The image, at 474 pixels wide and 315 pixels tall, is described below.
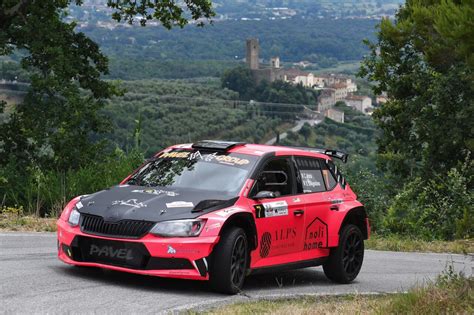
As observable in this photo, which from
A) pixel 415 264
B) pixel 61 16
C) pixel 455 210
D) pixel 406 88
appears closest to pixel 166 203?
pixel 415 264

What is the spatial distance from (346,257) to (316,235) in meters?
0.70

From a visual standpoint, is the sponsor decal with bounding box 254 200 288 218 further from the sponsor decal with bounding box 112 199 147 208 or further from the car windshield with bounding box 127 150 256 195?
the sponsor decal with bounding box 112 199 147 208

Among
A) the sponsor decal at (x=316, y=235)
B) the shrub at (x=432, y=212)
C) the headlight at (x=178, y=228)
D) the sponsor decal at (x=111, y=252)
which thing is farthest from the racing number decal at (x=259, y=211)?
the shrub at (x=432, y=212)

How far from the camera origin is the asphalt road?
28.2 ft

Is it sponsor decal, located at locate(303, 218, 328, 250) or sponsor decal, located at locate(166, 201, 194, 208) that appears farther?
sponsor decal, located at locate(303, 218, 328, 250)

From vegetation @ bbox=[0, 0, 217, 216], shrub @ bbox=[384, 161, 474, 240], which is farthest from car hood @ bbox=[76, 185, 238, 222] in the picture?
vegetation @ bbox=[0, 0, 217, 216]

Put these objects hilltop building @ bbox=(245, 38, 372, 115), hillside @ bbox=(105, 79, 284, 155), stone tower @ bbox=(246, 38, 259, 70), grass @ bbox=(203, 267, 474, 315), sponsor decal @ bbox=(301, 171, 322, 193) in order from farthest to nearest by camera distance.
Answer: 1. stone tower @ bbox=(246, 38, 259, 70)
2. hilltop building @ bbox=(245, 38, 372, 115)
3. hillside @ bbox=(105, 79, 284, 155)
4. sponsor decal @ bbox=(301, 171, 322, 193)
5. grass @ bbox=(203, 267, 474, 315)

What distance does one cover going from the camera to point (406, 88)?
4016cm

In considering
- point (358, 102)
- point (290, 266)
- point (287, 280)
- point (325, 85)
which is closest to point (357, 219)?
point (287, 280)

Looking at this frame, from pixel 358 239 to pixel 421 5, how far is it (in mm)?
3163

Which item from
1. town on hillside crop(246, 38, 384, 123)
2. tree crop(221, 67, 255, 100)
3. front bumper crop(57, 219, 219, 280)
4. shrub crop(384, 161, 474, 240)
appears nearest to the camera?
front bumper crop(57, 219, 219, 280)

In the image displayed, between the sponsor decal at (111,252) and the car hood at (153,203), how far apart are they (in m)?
0.27

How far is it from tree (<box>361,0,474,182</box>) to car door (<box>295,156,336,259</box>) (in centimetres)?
1756

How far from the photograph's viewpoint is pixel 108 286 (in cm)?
952
